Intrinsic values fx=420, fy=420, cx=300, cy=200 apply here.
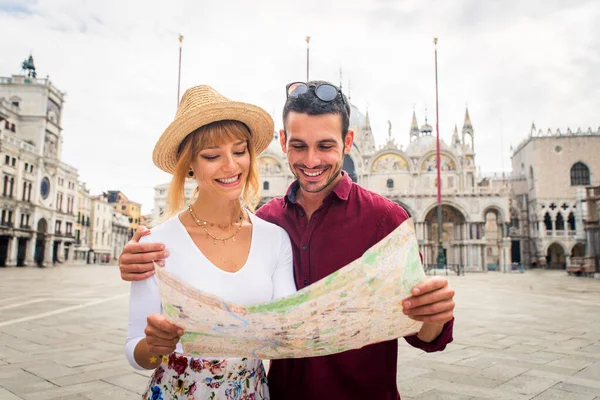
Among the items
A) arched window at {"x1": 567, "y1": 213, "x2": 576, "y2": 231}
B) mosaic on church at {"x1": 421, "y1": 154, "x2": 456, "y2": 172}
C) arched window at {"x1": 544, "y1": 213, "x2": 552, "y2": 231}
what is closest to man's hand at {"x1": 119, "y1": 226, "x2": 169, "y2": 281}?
mosaic on church at {"x1": 421, "y1": 154, "x2": 456, "y2": 172}

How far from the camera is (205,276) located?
166cm

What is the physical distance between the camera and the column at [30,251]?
116 feet

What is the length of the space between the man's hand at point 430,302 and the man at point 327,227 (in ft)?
1.31

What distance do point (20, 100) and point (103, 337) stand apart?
43.2 metres

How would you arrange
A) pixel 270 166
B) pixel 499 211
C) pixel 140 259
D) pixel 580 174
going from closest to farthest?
pixel 140 259 < pixel 499 211 < pixel 270 166 < pixel 580 174

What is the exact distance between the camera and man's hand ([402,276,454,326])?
4.10 feet

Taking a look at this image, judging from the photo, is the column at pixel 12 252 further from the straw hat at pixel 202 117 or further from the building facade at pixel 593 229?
the building facade at pixel 593 229

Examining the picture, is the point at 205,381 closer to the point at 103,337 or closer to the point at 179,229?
the point at 179,229

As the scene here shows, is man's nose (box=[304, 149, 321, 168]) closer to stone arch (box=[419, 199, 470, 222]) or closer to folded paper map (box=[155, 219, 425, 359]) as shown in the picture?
folded paper map (box=[155, 219, 425, 359])

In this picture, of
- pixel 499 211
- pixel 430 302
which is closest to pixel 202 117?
pixel 430 302

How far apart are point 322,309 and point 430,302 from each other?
1.09 feet

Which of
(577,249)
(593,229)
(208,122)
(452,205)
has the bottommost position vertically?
(577,249)

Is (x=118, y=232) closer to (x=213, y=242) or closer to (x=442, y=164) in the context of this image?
(x=442, y=164)

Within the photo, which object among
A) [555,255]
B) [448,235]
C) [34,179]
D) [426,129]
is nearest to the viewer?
[34,179]
